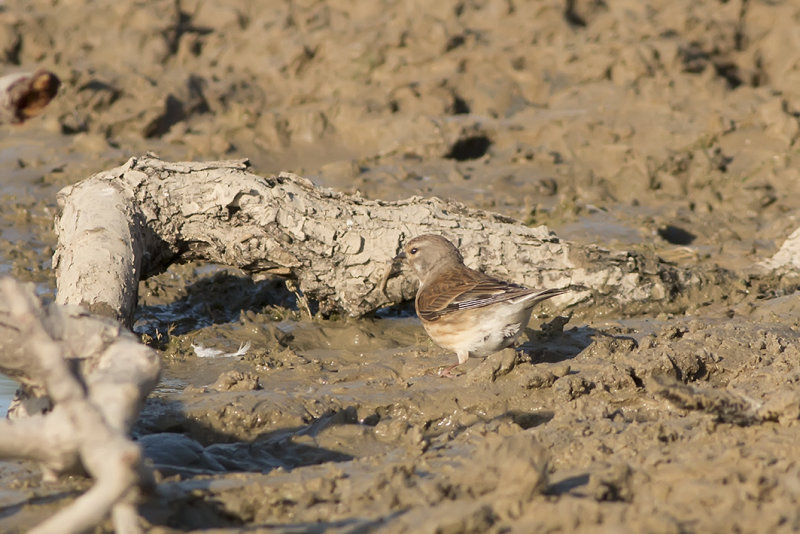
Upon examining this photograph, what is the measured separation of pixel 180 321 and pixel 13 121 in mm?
4541

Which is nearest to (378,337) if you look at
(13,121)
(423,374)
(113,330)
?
(423,374)

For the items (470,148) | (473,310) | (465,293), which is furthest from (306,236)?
(470,148)

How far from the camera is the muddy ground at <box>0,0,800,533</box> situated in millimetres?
→ 3924

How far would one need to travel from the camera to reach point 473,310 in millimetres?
6340

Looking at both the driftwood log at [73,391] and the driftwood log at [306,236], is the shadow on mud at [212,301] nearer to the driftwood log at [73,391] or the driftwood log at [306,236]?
the driftwood log at [306,236]

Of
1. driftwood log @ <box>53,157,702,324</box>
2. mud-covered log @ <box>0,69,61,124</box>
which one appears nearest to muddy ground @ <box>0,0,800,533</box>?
driftwood log @ <box>53,157,702,324</box>

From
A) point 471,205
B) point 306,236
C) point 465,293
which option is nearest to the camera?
point 465,293

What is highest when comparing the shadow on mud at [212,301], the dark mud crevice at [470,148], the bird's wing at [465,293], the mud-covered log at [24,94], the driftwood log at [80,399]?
the mud-covered log at [24,94]

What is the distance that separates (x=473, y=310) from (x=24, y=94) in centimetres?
348

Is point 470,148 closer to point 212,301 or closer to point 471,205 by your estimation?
point 471,205

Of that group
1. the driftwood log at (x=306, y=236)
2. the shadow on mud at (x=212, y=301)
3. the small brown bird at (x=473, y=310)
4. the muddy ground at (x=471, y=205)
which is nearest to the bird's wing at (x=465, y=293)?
the small brown bird at (x=473, y=310)

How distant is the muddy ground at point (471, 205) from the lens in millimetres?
3924

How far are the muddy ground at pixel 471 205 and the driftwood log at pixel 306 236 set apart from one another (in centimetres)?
36

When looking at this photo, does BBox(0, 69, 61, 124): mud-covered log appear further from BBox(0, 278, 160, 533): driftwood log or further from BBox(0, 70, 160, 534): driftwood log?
BBox(0, 278, 160, 533): driftwood log
